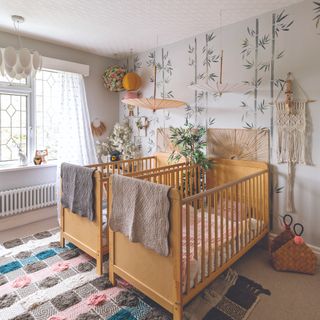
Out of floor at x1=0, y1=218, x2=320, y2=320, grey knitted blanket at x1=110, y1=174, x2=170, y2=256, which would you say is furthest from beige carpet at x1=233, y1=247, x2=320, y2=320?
grey knitted blanket at x1=110, y1=174, x2=170, y2=256

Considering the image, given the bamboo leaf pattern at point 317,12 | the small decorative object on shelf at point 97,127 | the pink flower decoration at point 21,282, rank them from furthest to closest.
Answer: the small decorative object on shelf at point 97,127
the bamboo leaf pattern at point 317,12
the pink flower decoration at point 21,282

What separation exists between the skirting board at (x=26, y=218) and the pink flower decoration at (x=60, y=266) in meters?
1.25

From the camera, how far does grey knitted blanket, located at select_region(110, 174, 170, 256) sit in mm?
1570

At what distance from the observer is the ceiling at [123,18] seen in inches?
92.4

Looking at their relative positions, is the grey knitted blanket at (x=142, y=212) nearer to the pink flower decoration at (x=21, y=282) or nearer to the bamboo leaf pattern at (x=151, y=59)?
the pink flower decoration at (x=21, y=282)

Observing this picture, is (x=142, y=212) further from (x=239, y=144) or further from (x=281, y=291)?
(x=239, y=144)

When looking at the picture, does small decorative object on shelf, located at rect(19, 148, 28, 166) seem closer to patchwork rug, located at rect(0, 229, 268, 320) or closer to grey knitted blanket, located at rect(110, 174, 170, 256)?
patchwork rug, located at rect(0, 229, 268, 320)

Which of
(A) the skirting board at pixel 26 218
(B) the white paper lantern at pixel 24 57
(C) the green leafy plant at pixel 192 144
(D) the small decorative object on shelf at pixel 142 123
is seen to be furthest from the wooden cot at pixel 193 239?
(A) the skirting board at pixel 26 218

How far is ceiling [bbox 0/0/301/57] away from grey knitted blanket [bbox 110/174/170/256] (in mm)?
1691

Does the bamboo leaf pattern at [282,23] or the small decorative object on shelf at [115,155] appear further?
the small decorative object on shelf at [115,155]

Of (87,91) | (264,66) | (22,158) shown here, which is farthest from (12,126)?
(264,66)

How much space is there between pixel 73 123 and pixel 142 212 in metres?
2.39

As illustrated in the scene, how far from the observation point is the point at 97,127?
406 centimetres

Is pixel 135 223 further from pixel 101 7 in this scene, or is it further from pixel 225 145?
pixel 101 7
